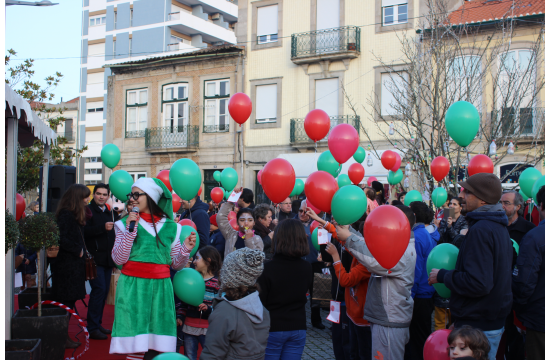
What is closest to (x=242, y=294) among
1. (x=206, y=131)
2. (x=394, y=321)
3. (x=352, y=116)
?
(x=394, y=321)

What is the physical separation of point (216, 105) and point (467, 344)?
17116 mm

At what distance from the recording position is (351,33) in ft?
55.1

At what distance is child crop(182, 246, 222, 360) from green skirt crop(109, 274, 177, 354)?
29cm

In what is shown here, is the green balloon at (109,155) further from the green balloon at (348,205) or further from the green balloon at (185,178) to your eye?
the green balloon at (348,205)

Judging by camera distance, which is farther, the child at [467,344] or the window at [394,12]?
the window at [394,12]

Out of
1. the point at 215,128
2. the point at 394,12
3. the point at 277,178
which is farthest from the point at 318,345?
the point at 215,128

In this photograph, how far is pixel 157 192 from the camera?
379 centimetres

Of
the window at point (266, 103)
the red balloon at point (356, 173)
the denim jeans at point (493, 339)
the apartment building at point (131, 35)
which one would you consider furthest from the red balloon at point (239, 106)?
the apartment building at point (131, 35)

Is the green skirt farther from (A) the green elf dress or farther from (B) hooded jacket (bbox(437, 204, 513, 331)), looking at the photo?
(B) hooded jacket (bbox(437, 204, 513, 331))

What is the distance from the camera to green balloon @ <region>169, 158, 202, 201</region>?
178 inches

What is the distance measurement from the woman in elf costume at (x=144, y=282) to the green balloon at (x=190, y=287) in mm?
99

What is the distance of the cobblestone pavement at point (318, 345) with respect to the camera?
5180 mm

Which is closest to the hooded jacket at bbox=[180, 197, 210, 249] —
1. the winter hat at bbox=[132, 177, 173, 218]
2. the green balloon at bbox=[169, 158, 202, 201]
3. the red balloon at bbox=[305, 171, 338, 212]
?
the green balloon at bbox=[169, 158, 202, 201]

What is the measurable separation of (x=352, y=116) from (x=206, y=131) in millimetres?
5983
